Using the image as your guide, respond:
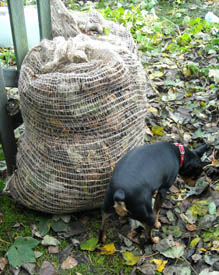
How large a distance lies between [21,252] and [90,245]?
1.67 feet

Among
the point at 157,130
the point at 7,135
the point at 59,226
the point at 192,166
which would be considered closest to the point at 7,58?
the point at 7,135

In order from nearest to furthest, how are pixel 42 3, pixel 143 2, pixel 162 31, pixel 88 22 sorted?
pixel 42 3
pixel 88 22
pixel 162 31
pixel 143 2

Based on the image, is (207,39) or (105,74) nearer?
(105,74)

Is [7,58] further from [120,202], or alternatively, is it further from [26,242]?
[120,202]

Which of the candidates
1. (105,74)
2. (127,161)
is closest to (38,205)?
(127,161)

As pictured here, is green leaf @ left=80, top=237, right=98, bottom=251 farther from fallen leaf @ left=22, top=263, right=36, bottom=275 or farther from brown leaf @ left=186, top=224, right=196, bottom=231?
brown leaf @ left=186, top=224, right=196, bottom=231

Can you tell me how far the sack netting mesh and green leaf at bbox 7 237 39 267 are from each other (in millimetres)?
291

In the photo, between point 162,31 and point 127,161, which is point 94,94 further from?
point 162,31

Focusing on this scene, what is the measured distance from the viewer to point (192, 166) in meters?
2.88

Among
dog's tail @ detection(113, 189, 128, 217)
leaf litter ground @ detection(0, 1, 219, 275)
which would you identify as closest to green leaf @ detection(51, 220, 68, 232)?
leaf litter ground @ detection(0, 1, 219, 275)

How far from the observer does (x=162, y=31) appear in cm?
600

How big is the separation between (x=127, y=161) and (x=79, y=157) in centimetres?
37

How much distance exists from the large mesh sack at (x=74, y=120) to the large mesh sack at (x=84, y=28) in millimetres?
347

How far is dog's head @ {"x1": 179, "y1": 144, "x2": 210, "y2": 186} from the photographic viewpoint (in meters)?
2.86
